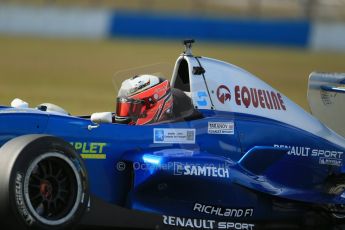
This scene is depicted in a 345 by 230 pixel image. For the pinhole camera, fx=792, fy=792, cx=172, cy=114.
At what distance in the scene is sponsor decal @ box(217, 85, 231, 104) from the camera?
7702mm

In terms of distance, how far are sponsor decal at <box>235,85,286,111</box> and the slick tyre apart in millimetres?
2233

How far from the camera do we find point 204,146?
730 cm

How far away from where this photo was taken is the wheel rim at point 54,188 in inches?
233

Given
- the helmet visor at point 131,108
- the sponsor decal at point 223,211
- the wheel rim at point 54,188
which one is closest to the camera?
the wheel rim at point 54,188

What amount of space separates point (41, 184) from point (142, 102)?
5.49 feet

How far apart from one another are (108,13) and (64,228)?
27.2 meters

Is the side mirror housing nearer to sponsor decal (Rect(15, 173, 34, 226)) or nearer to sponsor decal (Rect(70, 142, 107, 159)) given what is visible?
sponsor decal (Rect(70, 142, 107, 159))

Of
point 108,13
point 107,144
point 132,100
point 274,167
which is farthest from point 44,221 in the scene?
point 108,13

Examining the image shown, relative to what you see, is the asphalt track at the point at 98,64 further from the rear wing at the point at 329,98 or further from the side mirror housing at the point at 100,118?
the side mirror housing at the point at 100,118

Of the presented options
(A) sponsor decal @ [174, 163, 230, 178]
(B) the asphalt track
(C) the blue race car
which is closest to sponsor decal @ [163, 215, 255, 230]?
(C) the blue race car

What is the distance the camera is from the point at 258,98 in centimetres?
790

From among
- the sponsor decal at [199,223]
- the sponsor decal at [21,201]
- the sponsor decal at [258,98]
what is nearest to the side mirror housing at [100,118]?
the sponsor decal at [199,223]

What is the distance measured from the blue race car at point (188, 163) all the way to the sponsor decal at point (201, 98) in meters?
0.01

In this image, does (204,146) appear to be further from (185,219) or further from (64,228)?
(64,228)
